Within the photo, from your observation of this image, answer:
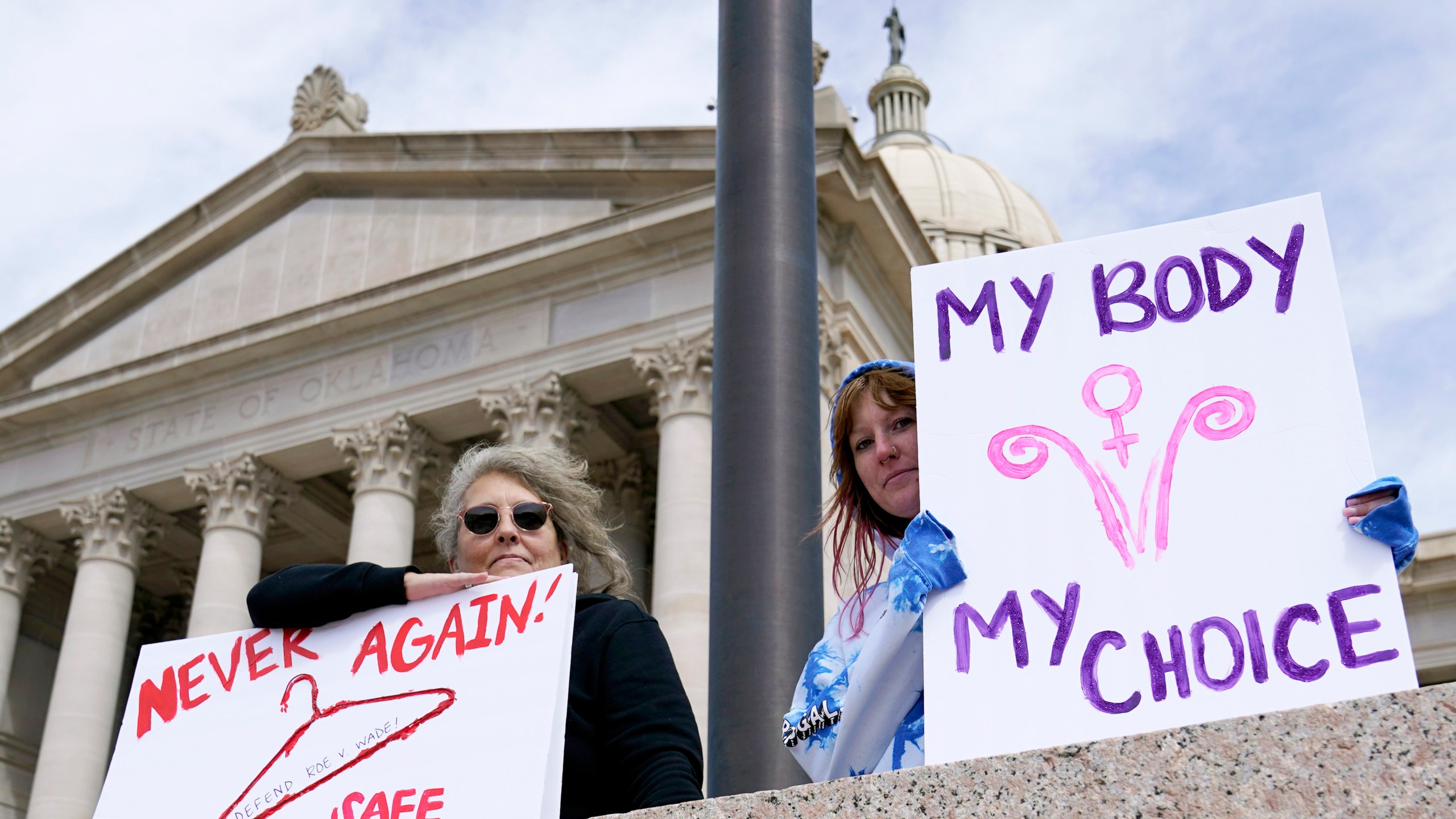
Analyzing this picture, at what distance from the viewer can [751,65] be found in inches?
241

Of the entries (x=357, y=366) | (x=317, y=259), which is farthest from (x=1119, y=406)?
(x=317, y=259)

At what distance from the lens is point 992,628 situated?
2.92 m

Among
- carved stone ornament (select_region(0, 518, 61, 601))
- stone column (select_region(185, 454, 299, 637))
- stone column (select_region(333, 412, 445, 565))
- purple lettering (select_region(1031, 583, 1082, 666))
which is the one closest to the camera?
purple lettering (select_region(1031, 583, 1082, 666))

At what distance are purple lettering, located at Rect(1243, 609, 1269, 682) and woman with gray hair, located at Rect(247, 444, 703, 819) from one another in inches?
53.8

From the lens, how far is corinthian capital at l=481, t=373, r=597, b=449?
24359 millimetres

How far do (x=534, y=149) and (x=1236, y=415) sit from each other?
2478 centimetres

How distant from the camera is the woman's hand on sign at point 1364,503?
274cm

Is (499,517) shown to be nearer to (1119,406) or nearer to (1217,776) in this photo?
(1119,406)

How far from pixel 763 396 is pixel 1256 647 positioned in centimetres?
291

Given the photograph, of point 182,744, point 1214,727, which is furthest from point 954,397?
point 182,744

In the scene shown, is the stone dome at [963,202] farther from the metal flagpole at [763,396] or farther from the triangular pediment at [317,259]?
the metal flagpole at [763,396]

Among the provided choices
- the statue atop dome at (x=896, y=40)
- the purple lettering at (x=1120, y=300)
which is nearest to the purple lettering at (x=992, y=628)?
the purple lettering at (x=1120, y=300)

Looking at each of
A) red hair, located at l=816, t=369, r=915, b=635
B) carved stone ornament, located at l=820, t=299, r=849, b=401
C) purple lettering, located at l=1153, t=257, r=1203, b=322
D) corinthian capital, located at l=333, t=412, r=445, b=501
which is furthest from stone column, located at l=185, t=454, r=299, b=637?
purple lettering, located at l=1153, t=257, r=1203, b=322

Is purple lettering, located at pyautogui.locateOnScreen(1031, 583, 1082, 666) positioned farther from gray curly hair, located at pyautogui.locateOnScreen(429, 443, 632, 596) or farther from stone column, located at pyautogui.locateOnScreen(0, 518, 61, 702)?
stone column, located at pyautogui.locateOnScreen(0, 518, 61, 702)
